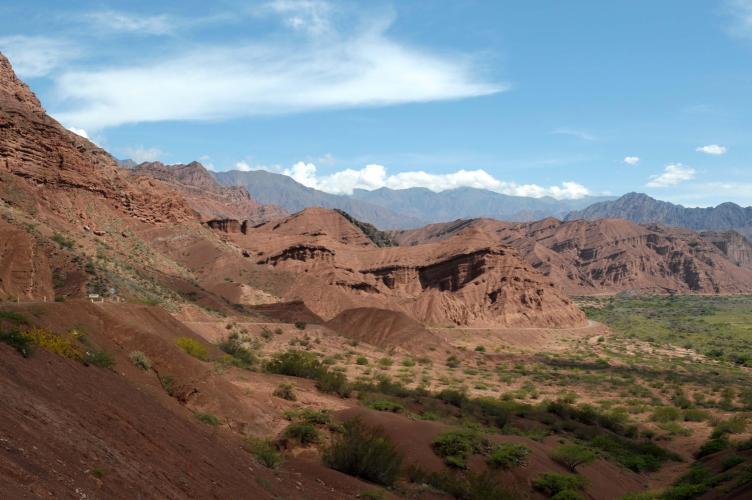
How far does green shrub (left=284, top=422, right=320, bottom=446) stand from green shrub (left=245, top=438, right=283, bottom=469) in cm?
88

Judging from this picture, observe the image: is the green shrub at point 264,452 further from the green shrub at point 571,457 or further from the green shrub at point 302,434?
the green shrub at point 571,457

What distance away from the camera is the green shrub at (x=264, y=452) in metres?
15.1

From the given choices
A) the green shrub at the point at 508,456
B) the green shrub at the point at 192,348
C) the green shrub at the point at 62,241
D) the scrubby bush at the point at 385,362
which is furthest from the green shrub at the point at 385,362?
the green shrub at the point at 508,456

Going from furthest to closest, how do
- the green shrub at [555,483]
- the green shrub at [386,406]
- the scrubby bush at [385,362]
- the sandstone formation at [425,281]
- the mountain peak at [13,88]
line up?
the sandstone formation at [425,281] → the mountain peak at [13,88] → the scrubby bush at [385,362] → the green shrub at [386,406] → the green shrub at [555,483]

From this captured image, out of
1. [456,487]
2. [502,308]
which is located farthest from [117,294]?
[502,308]

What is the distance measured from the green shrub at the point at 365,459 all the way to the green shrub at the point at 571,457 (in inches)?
273

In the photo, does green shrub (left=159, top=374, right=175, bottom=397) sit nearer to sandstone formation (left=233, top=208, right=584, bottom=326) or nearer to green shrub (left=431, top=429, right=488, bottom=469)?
green shrub (left=431, top=429, right=488, bottom=469)

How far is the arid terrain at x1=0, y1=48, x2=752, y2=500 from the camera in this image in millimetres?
11422

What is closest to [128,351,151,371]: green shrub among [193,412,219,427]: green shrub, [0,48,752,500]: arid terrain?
[0,48,752,500]: arid terrain

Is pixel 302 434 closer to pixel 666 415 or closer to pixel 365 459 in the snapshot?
pixel 365 459

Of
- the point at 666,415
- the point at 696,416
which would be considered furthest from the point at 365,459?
the point at 696,416

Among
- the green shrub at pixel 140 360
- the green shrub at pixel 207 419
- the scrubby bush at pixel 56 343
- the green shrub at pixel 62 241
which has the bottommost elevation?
the green shrub at pixel 207 419

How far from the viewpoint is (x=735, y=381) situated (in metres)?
51.3

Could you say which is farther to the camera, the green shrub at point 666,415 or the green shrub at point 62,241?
the green shrub at point 62,241
